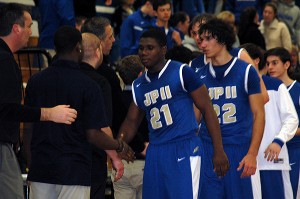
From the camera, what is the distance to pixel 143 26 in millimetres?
13359

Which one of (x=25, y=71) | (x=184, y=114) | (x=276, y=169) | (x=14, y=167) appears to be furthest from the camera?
(x=25, y=71)

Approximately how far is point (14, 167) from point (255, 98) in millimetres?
2346

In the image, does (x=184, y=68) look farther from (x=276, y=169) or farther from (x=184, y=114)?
(x=276, y=169)

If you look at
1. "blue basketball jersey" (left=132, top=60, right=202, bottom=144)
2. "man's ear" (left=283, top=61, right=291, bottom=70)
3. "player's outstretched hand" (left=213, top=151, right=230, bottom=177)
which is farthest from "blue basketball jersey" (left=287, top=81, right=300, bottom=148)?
"blue basketball jersey" (left=132, top=60, right=202, bottom=144)

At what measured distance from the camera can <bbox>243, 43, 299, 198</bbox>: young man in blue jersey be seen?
8.65 meters

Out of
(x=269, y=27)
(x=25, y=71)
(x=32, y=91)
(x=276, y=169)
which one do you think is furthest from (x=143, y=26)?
(x=32, y=91)

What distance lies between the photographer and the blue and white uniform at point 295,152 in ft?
30.8

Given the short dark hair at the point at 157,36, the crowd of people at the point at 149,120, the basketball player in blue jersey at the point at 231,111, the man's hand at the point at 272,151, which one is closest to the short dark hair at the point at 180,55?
the crowd of people at the point at 149,120

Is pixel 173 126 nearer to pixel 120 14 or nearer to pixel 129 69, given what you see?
pixel 129 69

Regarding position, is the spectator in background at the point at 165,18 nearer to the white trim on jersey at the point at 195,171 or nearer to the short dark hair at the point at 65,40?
the white trim on jersey at the point at 195,171

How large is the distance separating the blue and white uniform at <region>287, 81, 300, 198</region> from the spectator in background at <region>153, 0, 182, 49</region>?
4.05 metres

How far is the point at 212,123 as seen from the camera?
701cm

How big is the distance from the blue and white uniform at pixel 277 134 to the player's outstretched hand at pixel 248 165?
1.17 m

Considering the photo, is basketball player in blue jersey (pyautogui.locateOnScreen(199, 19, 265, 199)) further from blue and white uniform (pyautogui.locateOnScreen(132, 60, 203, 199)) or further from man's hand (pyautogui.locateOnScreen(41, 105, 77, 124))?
man's hand (pyautogui.locateOnScreen(41, 105, 77, 124))
